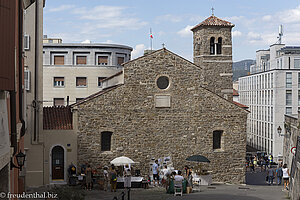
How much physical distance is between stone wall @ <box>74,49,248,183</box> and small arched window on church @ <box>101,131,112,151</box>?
0.31m

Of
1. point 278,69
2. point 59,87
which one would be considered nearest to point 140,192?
point 59,87

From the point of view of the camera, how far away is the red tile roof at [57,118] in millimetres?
27078

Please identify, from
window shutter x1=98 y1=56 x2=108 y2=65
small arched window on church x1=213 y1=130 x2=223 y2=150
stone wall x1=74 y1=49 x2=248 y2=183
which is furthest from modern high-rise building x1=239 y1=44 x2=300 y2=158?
stone wall x1=74 y1=49 x2=248 y2=183

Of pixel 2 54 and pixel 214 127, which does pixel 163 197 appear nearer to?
pixel 214 127

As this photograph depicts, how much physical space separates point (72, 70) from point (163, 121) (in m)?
26.6

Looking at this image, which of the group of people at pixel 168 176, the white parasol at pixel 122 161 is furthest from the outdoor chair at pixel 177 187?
the white parasol at pixel 122 161

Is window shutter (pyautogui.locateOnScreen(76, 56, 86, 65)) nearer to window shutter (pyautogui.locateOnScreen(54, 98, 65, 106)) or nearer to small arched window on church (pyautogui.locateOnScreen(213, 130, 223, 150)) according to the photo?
window shutter (pyautogui.locateOnScreen(54, 98, 65, 106))

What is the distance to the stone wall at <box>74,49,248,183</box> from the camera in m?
27.4

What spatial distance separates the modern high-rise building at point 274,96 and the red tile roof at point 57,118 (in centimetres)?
4031

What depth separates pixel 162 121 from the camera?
1126 inches

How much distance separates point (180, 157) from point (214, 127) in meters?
2.97

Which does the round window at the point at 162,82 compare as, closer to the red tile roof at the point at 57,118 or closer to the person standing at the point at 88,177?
the red tile roof at the point at 57,118

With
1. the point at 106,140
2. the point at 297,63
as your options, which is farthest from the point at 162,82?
the point at 297,63

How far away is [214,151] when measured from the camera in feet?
95.8
